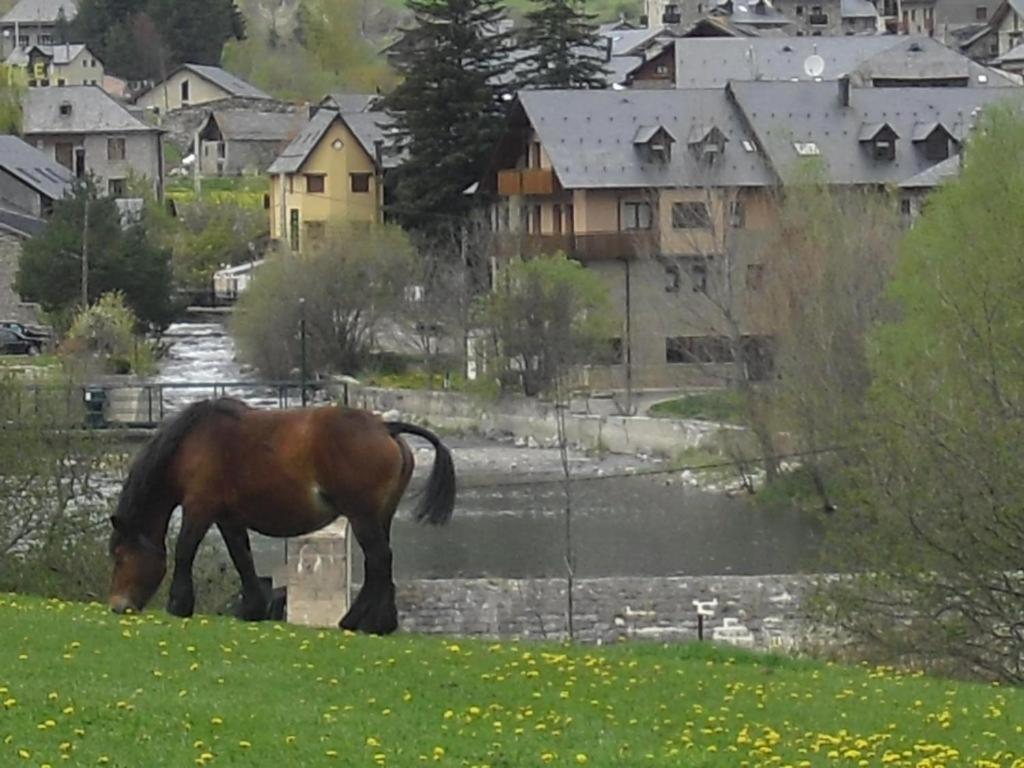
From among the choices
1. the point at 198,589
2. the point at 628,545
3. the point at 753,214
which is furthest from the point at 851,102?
the point at 198,589

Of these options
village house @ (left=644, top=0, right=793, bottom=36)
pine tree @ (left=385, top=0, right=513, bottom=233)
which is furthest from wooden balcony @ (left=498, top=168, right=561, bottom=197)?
village house @ (left=644, top=0, right=793, bottom=36)

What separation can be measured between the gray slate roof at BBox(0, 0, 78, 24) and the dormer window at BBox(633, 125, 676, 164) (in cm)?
9490

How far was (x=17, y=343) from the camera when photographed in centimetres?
6469

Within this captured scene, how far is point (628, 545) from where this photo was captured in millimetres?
40188

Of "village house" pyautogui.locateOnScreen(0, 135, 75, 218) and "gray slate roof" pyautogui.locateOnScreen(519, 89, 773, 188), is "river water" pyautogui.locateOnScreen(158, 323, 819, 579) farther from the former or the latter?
"village house" pyautogui.locateOnScreen(0, 135, 75, 218)

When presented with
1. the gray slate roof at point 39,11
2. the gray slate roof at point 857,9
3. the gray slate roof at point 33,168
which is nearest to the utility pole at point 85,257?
the gray slate roof at point 33,168

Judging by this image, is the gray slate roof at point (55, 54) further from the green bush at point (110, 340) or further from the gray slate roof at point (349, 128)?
the green bush at point (110, 340)

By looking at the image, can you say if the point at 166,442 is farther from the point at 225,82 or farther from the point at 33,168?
the point at 225,82

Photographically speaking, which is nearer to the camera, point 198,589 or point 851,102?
point 198,589

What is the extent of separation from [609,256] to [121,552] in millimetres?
45702

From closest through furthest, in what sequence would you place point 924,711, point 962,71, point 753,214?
point 924,711, point 753,214, point 962,71

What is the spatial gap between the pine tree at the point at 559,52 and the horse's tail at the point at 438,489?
5724 cm

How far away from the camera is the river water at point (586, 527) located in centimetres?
3784

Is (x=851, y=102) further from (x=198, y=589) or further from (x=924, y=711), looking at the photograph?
(x=924, y=711)
